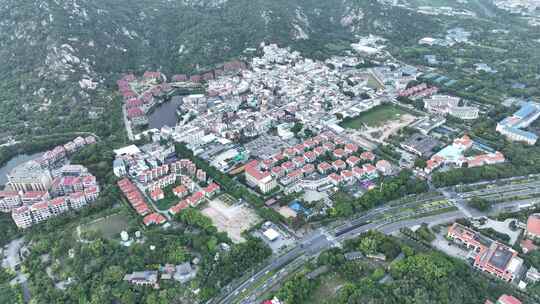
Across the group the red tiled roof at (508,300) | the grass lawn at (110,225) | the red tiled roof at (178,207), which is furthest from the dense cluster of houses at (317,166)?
the red tiled roof at (508,300)

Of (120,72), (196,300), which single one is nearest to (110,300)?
(196,300)

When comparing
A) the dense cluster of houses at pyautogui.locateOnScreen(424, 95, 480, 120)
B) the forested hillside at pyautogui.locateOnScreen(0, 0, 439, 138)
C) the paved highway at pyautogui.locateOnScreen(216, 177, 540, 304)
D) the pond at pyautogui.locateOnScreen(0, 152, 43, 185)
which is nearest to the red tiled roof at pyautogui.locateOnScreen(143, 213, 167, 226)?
the paved highway at pyautogui.locateOnScreen(216, 177, 540, 304)

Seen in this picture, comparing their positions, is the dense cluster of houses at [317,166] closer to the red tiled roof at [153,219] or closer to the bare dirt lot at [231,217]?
the bare dirt lot at [231,217]

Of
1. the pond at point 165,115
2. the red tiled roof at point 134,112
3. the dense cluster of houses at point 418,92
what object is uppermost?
the red tiled roof at point 134,112

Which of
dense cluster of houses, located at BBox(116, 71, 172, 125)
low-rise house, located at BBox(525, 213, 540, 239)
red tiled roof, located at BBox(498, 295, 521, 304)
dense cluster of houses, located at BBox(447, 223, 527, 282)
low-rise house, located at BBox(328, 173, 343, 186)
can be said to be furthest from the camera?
dense cluster of houses, located at BBox(116, 71, 172, 125)

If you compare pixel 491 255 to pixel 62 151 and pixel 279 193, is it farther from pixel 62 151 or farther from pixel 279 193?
pixel 62 151

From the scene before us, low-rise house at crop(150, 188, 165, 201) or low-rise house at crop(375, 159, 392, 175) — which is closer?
low-rise house at crop(150, 188, 165, 201)

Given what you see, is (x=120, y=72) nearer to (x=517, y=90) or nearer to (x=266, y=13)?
(x=266, y=13)

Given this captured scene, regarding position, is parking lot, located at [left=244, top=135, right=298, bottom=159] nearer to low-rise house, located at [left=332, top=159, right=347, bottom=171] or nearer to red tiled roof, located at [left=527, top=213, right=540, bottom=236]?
low-rise house, located at [left=332, top=159, right=347, bottom=171]
